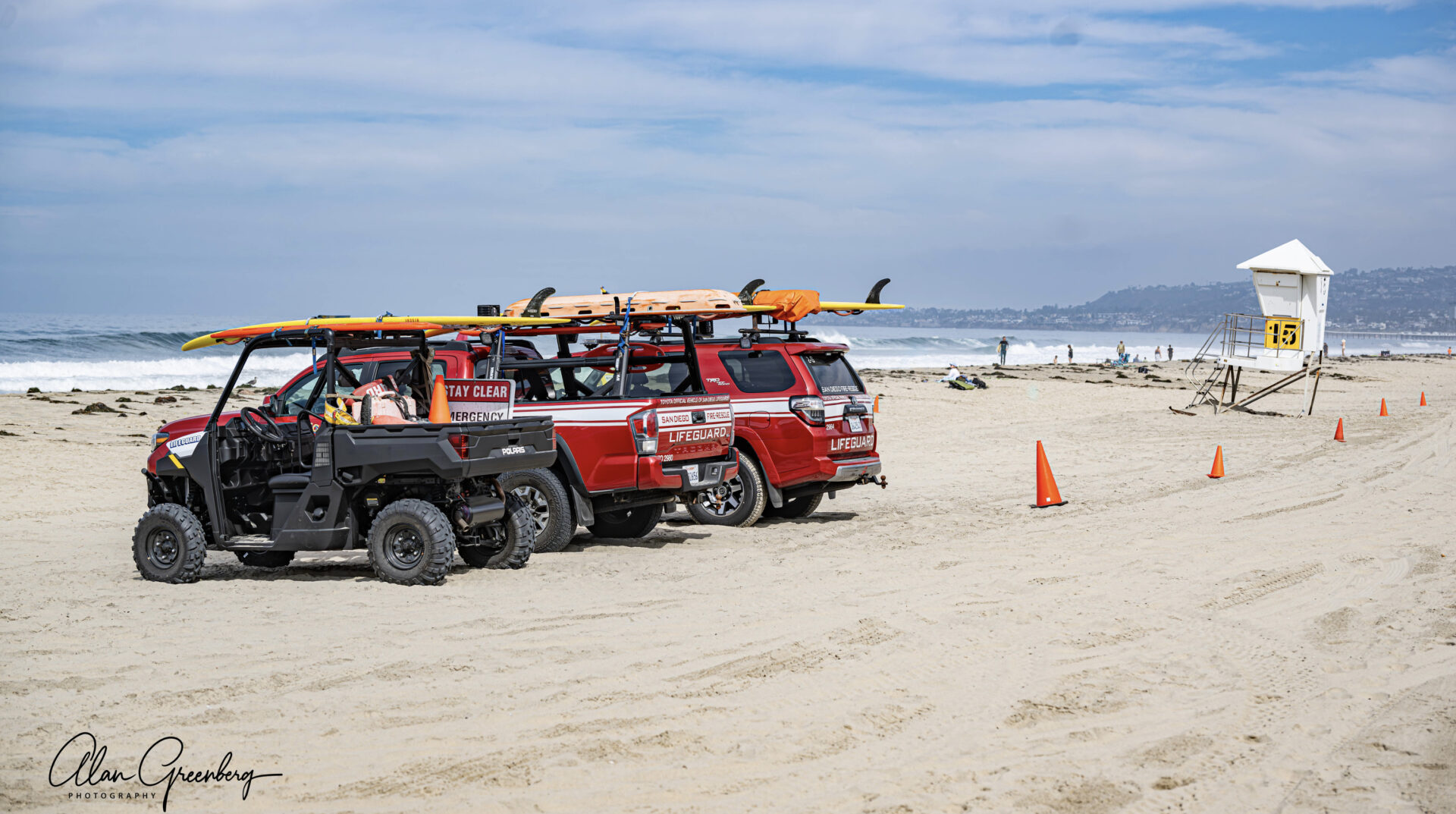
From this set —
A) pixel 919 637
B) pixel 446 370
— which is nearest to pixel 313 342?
pixel 446 370

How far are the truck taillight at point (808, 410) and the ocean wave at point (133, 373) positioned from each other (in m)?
28.6

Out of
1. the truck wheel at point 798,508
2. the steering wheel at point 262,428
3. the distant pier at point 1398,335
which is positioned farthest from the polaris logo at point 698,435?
the distant pier at point 1398,335

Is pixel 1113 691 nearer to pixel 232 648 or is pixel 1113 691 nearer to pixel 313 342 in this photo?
pixel 232 648

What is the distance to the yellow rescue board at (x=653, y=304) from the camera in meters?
11.7

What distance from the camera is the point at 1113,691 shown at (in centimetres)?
617

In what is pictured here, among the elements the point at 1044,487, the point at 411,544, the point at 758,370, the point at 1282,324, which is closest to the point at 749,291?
the point at 758,370

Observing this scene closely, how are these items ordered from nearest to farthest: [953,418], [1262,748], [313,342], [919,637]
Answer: [1262,748] < [919,637] < [313,342] < [953,418]

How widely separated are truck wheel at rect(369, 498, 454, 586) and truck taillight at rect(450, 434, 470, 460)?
0.45 meters

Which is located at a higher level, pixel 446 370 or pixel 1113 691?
pixel 446 370

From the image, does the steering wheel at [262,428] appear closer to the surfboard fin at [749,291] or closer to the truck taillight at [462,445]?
the truck taillight at [462,445]

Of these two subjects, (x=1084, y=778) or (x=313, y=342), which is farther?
(x=313, y=342)

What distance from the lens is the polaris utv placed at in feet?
29.0

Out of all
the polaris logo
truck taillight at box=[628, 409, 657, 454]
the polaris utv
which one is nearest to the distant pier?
the polaris logo

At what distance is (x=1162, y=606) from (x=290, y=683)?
547cm
